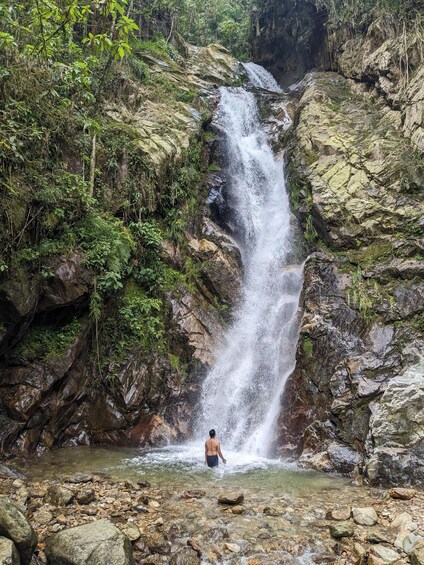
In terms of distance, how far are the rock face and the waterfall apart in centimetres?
82

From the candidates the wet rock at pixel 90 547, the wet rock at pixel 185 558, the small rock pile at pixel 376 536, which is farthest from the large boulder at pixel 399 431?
the wet rock at pixel 90 547

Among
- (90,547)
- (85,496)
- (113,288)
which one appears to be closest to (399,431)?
(85,496)

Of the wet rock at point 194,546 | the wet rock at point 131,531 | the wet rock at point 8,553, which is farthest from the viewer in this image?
the wet rock at point 131,531

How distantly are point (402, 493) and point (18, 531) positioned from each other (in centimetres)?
562

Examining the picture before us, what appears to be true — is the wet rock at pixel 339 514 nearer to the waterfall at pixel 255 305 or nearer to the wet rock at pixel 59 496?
the wet rock at pixel 59 496

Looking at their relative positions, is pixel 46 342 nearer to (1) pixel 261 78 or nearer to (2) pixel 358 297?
(2) pixel 358 297

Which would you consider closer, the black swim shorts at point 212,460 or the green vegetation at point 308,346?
the black swim shorts at point 212,460

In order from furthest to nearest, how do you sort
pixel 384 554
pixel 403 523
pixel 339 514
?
1. pixel 339 514
2. pixel 403 523
3. pixel 384 554

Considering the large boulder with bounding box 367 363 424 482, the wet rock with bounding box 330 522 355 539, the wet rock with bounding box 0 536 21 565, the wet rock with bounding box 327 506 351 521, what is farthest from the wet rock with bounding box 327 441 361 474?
the wet rock with bounding box 0 536 21 565

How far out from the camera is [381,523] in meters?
5.54

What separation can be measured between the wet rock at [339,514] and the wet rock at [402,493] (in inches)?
44.4

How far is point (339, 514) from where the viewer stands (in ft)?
18.9

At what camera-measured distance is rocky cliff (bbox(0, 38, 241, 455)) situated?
30.0 feet

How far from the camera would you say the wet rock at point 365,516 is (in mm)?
5535
